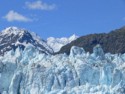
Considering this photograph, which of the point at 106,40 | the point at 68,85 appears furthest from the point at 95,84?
the point at 106,40

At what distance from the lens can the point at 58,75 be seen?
4497cm

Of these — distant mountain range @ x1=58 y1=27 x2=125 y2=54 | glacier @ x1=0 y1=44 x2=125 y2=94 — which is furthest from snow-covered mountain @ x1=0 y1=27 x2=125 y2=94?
distant mountain range @ x1=58 y1=27 x2=125 y2=54

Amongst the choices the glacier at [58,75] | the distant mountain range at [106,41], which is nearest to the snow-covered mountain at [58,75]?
the glacier at [58,75]

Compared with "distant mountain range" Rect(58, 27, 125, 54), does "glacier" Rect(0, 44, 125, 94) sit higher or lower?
lower

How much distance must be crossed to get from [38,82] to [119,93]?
9.03m

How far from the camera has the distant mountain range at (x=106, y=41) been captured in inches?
5246

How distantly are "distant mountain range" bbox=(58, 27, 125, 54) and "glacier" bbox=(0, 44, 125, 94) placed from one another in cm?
8319

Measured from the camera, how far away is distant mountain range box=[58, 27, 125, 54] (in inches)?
5246

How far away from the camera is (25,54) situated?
52.6 m

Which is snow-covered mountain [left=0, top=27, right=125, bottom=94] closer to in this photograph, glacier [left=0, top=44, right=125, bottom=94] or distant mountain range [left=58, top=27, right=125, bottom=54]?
glacier [left=0, top=44, right=125, bottom=94]

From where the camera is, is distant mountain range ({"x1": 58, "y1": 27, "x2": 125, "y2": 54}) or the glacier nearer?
the glacier

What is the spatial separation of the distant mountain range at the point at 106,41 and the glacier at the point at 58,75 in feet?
273

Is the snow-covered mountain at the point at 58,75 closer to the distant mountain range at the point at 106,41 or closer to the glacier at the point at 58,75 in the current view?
the glacier at the point at 58,75

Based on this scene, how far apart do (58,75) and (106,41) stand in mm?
95210
